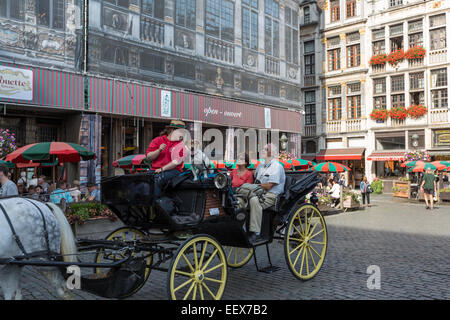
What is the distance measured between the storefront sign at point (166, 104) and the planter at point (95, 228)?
10.1 m

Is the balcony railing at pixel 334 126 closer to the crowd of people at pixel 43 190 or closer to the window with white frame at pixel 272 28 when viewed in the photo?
the window with white frame at pixel 272 28

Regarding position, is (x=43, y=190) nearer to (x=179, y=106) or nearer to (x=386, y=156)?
(x=179, y=106)

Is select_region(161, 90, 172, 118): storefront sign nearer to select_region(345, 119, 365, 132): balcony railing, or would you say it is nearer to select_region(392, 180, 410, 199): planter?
select_region(392, 180, 410, 199): planter

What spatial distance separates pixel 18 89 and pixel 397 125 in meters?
26.6

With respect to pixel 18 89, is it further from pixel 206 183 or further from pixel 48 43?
pixel 206 183

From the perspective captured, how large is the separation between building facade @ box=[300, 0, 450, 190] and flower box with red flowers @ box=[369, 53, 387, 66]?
0.32m

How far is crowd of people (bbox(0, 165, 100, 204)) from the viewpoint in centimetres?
572

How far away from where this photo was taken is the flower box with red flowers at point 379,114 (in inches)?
1237

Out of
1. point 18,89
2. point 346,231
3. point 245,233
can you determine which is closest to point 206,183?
point 245,233

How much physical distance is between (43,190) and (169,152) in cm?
939

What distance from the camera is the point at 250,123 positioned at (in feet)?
78.9

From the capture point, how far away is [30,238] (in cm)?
392

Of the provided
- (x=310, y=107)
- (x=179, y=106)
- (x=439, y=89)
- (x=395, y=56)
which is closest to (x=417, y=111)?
(x=439, y=89)

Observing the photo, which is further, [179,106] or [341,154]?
[341,154]
